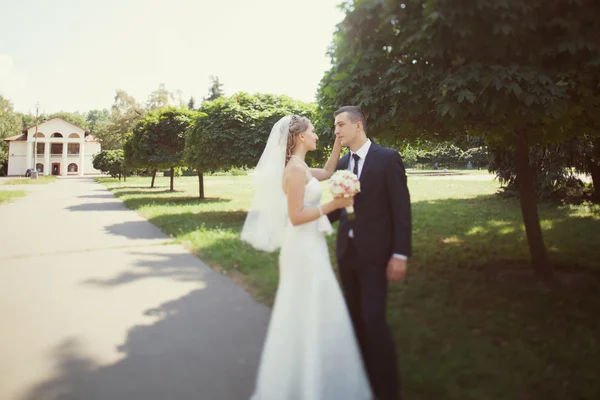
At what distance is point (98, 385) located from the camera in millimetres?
3305

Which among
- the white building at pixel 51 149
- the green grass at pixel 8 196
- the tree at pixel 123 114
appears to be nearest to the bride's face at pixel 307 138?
the green grass at pixel 8 196

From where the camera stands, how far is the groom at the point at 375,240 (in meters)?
Answer: 2.86

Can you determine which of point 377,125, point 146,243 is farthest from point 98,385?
point 146,243

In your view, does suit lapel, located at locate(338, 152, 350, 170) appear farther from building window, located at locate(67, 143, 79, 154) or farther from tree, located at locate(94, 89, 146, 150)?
building window, located at locate(67, 143, 79, 154)

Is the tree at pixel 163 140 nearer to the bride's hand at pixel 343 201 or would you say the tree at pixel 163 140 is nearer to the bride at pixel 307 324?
the bride at pixel 307 324

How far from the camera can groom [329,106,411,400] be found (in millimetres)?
2857

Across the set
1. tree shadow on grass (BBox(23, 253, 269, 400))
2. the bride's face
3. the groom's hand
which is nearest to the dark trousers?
the groom's hand

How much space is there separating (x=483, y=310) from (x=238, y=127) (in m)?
9.94

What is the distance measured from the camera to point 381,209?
3037mm

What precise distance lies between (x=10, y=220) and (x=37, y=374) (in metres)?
12.3

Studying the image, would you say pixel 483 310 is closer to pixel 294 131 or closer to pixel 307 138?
pixel 307 138

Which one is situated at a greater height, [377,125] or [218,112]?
[218,112]

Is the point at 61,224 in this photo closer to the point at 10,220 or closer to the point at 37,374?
the point at 10,220

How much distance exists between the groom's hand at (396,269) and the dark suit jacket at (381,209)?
2.7 inches
